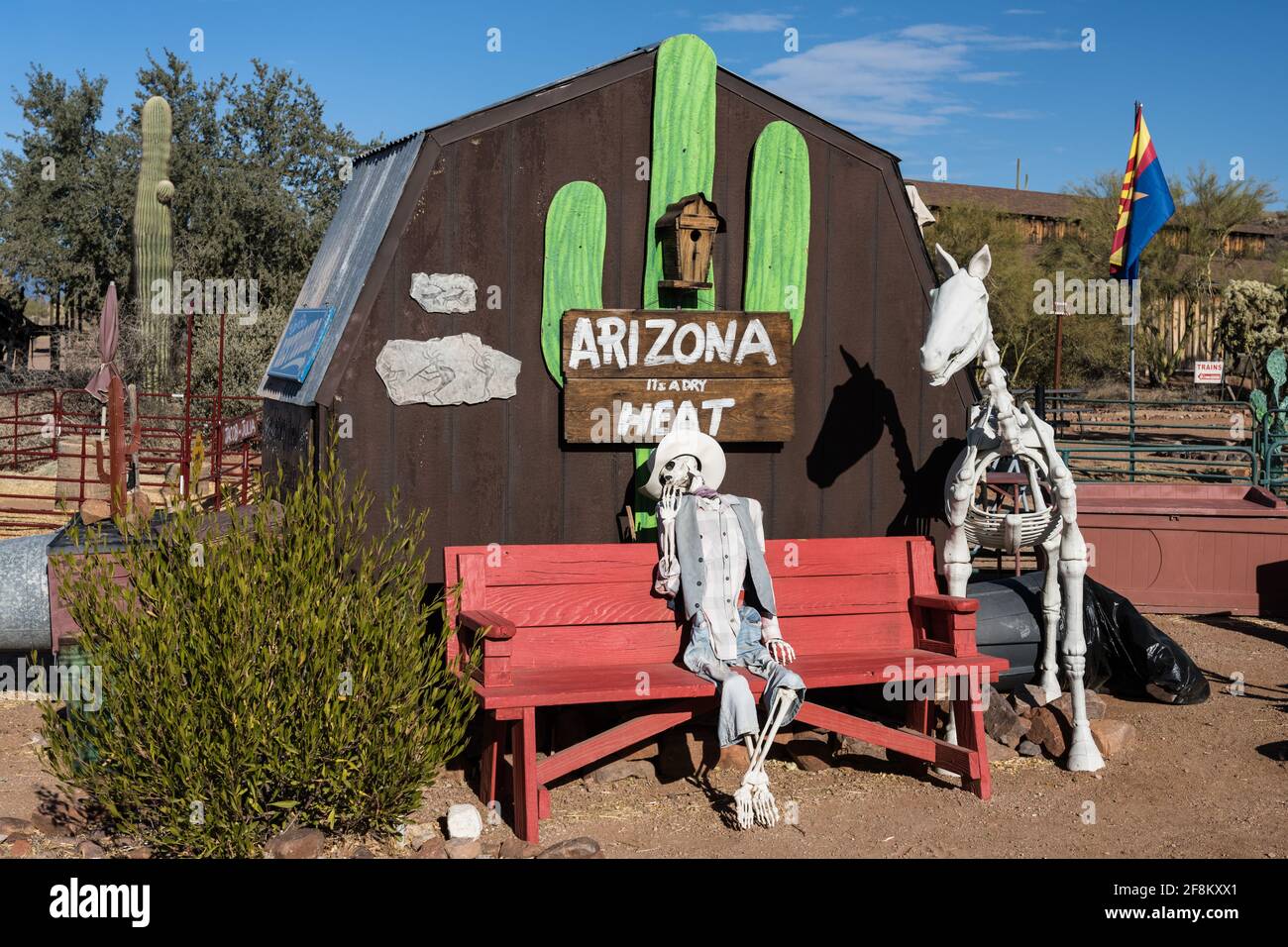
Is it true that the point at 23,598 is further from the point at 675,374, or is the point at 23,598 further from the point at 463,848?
the point at 675,374

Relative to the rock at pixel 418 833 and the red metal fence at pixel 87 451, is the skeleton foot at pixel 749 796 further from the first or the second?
the red metal fence at pixel 87 451

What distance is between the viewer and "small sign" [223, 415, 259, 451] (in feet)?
39.5

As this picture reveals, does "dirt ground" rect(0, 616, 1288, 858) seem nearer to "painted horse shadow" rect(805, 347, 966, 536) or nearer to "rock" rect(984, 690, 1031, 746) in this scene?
"rock" rect(984, 690, 1031, 746)

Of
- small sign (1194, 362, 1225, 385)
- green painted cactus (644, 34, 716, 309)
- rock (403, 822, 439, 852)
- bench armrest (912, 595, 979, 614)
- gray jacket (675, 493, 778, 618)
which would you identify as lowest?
rock (403, 822, 439, 852)

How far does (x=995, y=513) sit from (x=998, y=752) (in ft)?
4.24

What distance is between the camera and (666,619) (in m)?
6.52

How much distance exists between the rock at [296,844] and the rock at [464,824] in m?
0.60

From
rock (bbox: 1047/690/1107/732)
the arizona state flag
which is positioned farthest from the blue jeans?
the arizona state flag

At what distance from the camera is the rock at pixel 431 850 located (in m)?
5.34

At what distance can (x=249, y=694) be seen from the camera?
4.90m

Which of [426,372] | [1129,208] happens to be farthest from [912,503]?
[1129,208]

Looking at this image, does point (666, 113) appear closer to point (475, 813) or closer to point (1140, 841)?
point (475, 813)

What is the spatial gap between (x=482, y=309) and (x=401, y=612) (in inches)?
74.1

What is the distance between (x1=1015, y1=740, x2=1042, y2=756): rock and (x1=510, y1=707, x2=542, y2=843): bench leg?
2.85 metres
